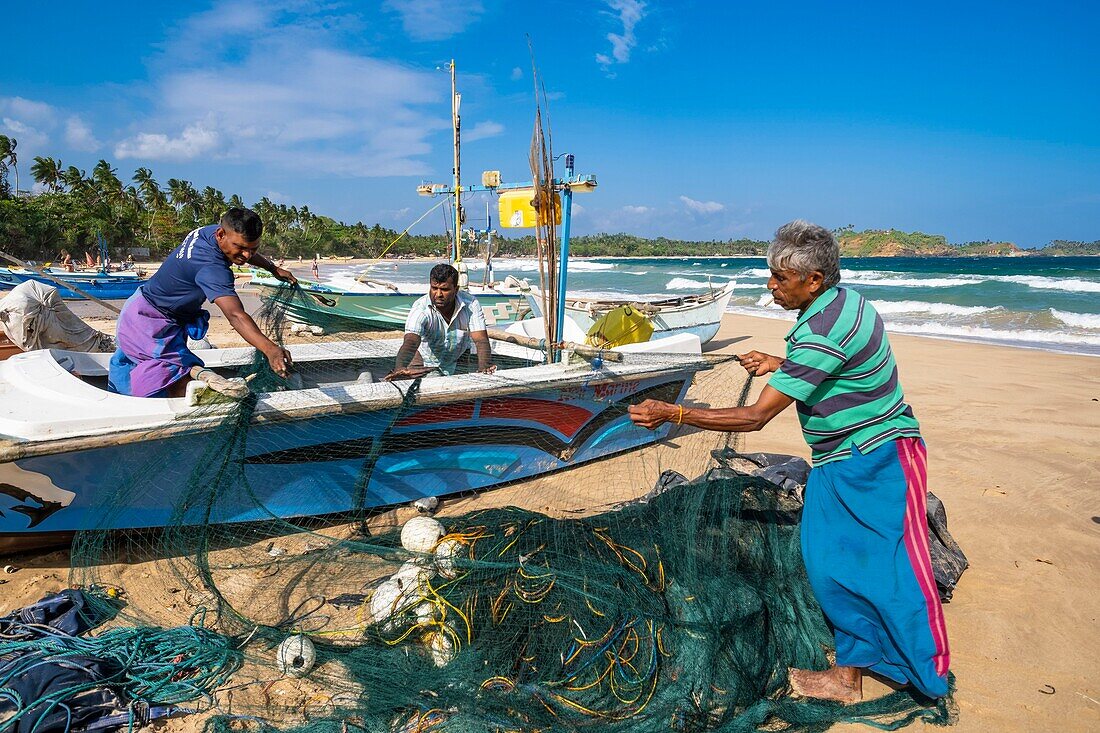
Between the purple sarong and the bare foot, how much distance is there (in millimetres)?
3758

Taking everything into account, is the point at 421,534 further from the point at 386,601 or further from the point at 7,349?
the point at 7,349

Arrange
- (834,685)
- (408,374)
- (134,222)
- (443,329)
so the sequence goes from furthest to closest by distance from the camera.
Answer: (134,222), (443,329), (408,374), (834,685)

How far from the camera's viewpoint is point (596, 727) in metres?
2.19

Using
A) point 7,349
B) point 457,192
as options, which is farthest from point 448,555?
point 457,192

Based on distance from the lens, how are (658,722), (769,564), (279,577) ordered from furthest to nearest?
(279,577), (769,564), (658,722)

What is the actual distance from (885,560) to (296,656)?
2.37 meters

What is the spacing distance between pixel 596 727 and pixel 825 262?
188 centimetres

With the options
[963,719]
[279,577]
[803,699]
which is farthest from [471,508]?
[963,719]

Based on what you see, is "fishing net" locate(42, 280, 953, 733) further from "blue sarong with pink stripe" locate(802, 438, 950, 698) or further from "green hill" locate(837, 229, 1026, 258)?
"green hill" locate(837, 229, 1026, 258)

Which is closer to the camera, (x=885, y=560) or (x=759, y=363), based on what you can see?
(x=885, y=560)

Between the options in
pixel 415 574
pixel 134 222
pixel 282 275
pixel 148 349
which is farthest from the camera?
pixel 134 222

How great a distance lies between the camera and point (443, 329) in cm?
472

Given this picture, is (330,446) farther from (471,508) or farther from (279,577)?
(471,508)

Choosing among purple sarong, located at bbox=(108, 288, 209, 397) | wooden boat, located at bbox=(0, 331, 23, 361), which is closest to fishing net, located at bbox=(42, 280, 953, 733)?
purple sarong, located at bbox=(108, 288, 209, 397)
